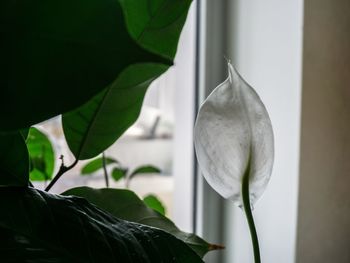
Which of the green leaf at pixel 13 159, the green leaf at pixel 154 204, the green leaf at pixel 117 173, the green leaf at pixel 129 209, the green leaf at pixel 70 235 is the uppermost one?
the green leaf at pixel 13 159

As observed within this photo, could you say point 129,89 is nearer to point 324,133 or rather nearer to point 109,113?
point 109,113

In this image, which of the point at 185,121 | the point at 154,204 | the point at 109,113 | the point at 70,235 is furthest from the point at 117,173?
the point at 70,235

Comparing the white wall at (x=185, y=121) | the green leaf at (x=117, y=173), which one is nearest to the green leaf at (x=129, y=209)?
the green leaf at (x=117, y=173)

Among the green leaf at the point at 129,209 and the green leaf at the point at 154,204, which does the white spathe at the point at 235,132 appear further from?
the green leaf at the point at 154,204

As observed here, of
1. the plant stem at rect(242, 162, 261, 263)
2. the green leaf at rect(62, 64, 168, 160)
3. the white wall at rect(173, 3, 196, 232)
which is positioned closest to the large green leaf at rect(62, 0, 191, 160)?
the green leaf at rect(62, 64, 168, 160)

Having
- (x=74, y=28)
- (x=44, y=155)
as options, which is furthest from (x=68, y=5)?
(x=44, y=155)
